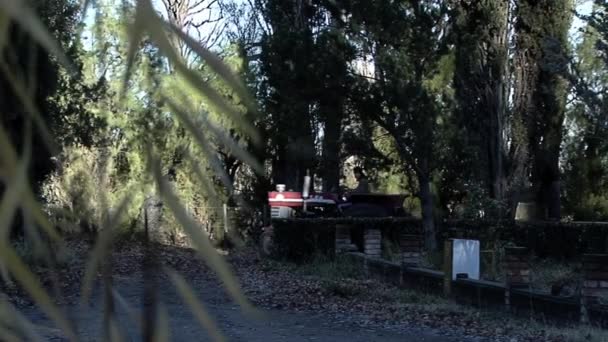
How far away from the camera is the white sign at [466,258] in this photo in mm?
11656

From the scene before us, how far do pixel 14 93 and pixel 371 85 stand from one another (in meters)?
15.0

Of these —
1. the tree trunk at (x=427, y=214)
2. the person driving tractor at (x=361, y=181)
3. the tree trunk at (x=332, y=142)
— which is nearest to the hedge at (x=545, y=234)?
the tree trunk at (x=427, y=214)

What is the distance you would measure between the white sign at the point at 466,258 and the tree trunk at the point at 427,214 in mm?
4312

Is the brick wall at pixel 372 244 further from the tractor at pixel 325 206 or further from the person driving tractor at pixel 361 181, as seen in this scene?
the person driving tractor at pixel 361 181

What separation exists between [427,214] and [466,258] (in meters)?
5.19

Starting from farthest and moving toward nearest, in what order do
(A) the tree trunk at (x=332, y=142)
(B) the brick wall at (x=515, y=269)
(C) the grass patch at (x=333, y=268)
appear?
(A) the tree trunk at (x=332, y=142) → (C) the grass patch at (x=333, y=268) → (B) the brick wall at (x=515, y=269)

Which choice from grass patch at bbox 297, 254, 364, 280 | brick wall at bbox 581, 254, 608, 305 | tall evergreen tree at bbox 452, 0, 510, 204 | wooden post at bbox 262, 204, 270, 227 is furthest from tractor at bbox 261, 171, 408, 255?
brick wall at bbox 581, 254, 608, 305

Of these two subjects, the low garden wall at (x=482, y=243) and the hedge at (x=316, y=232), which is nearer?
the low garden wall at (x=482, y=243)

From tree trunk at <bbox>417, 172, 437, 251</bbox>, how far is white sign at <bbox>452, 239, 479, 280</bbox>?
4312 mm

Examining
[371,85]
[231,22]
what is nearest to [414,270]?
[371,85]

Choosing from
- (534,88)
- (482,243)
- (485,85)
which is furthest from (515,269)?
(534,88)

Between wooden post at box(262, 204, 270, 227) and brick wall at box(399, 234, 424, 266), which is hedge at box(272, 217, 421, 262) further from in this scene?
brick wall at box(399, 234, 424, 266)

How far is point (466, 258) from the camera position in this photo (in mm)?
11844

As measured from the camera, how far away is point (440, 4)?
16750 mm
